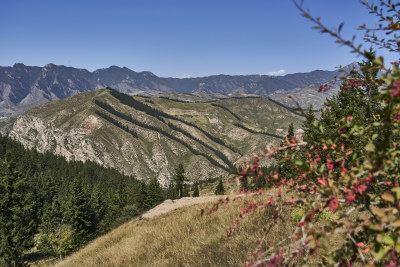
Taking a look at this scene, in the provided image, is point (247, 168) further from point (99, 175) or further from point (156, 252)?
point (99, 175)

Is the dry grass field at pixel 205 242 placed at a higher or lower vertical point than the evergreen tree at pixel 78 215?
higher

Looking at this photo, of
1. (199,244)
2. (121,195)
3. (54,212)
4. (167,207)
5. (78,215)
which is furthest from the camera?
(121,195)

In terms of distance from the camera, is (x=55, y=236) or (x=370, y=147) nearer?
(x=370, y=147)

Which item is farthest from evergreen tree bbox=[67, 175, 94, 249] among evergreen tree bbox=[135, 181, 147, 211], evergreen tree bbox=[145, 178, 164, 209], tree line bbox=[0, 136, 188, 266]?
evergreen tree bbox=[135, 181, 147, 211]

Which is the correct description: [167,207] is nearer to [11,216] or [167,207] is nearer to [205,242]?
[205,242]

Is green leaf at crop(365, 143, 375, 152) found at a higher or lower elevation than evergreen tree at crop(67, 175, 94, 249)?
higher

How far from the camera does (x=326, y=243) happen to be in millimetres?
1760

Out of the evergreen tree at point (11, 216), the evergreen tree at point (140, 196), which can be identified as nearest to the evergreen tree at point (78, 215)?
the evergreen tree at point (11, 216)

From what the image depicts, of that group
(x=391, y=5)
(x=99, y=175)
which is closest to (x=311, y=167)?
(x=391, y=5)

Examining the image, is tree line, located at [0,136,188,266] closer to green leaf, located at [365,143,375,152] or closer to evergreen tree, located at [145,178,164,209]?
evergreen tree, located at [145,178,164,209]

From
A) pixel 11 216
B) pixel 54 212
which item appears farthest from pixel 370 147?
pixel 54 212

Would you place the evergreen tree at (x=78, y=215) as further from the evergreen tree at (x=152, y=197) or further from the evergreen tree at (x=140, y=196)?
the evergreen tree at (x=140, y=196)

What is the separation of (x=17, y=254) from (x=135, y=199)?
4499 centimetres

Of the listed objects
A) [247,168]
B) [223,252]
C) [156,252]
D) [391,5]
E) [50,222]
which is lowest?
[50,222]
